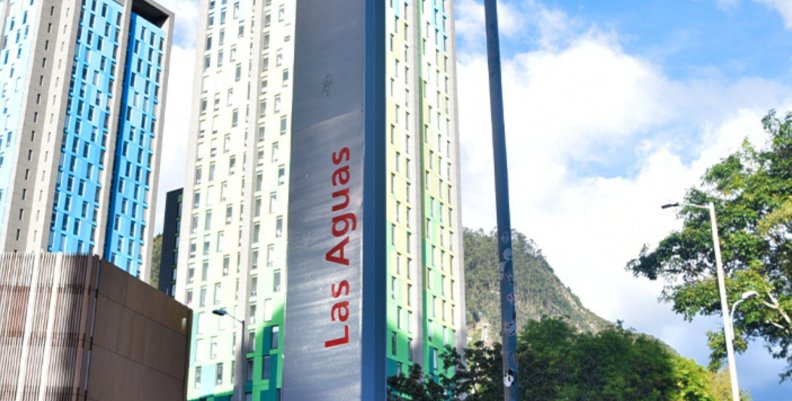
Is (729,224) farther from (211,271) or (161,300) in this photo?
(211,271)

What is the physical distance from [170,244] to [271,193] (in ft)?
66.2

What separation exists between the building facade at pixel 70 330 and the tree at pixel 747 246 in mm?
26286

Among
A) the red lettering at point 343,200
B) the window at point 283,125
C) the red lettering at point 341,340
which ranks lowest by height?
the red lettering at point 341,340

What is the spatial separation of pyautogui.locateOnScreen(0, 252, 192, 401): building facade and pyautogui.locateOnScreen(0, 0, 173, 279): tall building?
74.3m

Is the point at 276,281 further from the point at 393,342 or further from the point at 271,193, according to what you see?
the point at 393,342

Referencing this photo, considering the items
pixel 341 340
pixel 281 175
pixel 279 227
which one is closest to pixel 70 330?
pixel 341 340

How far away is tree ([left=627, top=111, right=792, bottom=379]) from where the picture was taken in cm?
4388

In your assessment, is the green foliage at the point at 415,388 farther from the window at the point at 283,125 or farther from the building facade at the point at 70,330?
the window at the point at 283,125

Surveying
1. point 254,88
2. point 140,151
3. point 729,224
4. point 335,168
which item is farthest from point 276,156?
point 335,168

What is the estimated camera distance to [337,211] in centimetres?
1450

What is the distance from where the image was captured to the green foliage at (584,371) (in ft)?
154

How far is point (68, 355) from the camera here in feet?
126

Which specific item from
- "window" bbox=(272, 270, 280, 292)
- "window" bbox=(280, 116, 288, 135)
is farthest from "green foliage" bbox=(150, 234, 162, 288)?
"window" bbox=(272, 270, 280, 292)

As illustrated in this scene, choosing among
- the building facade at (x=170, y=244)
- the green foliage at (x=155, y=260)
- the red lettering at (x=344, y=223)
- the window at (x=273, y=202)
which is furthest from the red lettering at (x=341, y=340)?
the green foliage at (x=155, y=260)
